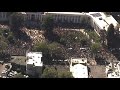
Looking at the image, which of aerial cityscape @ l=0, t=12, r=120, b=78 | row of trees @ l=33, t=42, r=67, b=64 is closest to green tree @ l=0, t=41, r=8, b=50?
aerial cityscape @ l=0, t=12, r=120, b=78

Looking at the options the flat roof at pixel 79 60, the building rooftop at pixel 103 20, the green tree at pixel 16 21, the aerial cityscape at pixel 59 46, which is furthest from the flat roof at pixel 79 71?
the green tree at pixel 16 21

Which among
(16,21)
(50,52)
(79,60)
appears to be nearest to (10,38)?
(16,21)

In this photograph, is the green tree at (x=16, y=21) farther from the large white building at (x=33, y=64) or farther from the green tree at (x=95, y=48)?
the green tree at (x=95, y=48)

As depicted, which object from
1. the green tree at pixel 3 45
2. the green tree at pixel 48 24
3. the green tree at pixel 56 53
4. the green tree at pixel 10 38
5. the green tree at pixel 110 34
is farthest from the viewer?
the green tree at pixel 48 24

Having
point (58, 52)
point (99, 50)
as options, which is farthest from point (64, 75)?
point (99, 50)

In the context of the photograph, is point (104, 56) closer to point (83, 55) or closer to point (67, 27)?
point (83, 55)

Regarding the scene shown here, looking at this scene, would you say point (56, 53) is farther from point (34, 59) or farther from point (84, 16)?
point (84, 16)
